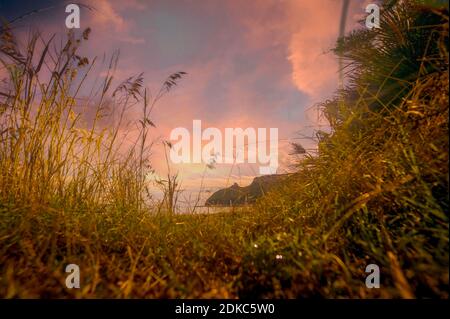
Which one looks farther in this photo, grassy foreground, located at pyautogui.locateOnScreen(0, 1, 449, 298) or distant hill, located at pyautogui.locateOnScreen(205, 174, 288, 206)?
distant hill, located at pyautogui.locateOnScreen(205, 174, 288, 206)

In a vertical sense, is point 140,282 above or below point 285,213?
below

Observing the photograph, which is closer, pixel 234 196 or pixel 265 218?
pixel 265 218

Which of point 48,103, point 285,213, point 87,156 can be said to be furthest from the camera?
point 87,156

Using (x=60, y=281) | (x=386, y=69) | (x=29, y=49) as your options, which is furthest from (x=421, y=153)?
(x=29, y=49)

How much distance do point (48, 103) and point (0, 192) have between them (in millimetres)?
779

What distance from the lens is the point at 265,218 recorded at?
228 centimetres

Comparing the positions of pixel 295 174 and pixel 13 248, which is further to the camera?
pixel 295 174

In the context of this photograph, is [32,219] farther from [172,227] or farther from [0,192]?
[172,227]

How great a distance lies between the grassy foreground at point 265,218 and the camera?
1.18 metres

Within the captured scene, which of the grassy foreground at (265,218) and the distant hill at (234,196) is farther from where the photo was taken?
the distant hill at (234,196)

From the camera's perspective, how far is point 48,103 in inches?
94.3

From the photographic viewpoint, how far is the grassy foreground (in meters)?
1.18
